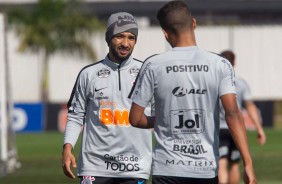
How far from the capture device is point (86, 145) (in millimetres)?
9742

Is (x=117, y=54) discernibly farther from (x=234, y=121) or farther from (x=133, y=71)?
(x=234, y=121)

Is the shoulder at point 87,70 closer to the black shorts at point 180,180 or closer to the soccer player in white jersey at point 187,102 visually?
the soccer player in white jersey at point 187,102

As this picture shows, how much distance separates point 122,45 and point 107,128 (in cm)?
73

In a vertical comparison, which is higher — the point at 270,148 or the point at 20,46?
the point at 20,46

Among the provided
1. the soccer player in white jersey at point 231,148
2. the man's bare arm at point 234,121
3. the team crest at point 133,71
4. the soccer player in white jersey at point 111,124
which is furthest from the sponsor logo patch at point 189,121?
the soccer player in white jersey at point 231,148

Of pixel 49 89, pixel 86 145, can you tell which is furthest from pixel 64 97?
pixel 86 145

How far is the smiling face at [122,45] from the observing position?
31.7ft

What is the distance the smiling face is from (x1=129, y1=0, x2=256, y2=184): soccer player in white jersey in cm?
204

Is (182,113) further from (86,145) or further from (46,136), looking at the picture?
(46,136)

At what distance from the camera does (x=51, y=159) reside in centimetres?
2598

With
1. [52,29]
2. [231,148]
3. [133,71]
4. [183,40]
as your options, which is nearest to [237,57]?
[52,29]

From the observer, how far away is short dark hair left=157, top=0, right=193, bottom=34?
7508 mm

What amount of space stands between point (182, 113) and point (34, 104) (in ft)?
100

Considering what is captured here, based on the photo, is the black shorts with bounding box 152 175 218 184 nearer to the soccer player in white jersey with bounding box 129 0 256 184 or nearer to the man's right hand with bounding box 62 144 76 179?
the soccer player in white jersey with bounding box 129 0 256 184
